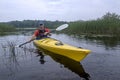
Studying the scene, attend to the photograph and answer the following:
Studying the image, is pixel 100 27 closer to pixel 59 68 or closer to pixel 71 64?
pixel 71 64

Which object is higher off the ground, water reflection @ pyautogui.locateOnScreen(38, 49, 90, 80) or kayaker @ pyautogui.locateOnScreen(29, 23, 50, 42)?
kayaker @ pyautogui.locateOnScreen(29, 23, 50, 42)

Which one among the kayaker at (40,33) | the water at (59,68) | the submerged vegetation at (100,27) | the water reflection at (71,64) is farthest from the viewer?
the submerged vegetation at (100,27)

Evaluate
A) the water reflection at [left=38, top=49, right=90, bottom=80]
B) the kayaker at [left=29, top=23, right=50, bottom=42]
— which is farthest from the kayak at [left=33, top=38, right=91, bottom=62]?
the kayaker at [left=29, top=23, right=50, bottom=42]

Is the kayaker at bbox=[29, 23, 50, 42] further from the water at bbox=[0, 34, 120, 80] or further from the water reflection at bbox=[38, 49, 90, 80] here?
the water at bbox=[0, 34, 120, 80]

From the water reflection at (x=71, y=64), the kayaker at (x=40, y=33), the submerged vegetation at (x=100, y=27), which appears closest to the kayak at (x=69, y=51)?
the water reflection at (x=71, y=64)

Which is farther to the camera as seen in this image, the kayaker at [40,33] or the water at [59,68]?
the kayaker at [40,33]

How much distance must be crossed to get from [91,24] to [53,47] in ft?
48.2

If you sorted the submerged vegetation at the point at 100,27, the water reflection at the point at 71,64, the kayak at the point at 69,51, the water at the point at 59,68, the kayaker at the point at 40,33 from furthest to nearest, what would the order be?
the submerged vegetation at the point at 100,27 → the kayaker at the point at 40,33 → the kayak at the point at 69,51 → the water reflection at the point at 71,64 → the water at the point at 59,68

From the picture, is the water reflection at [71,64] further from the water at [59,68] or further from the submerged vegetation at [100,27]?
the submerged vegetation at [100,27]

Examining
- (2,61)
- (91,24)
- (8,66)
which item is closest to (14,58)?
(2,61)

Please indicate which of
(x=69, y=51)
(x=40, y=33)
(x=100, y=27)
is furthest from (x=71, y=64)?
(x=100, y=27)

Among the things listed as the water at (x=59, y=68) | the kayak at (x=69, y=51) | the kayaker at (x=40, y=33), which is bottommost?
the water at (x=59, y=68)

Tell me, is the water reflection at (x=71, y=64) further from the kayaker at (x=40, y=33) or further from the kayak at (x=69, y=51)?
the kayaker at (x=40, y=33)

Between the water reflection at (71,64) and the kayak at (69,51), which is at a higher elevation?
the kayak at (69,51)
